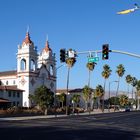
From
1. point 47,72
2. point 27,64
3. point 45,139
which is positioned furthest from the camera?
point 47,72

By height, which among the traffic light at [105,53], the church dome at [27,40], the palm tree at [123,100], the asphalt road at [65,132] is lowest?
the asphalt road at [65,132]

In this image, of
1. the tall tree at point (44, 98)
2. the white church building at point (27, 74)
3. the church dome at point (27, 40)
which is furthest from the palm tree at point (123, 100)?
the tall tree at point (44, 98)

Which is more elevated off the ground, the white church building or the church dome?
the church dome

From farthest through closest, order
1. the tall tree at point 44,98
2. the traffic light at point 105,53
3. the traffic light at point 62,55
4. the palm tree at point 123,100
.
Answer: the palm tree at point 123,100
the tall tree at point 44,98
the traffic light at point 62,55
the traffic light at point 105,53

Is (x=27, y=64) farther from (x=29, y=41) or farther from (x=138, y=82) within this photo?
(x=138, y=82)

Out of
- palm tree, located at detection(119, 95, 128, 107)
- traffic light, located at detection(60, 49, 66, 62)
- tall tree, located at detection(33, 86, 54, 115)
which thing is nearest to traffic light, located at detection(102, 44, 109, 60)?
traffic light, located at detection(60, 49, 66, 62)

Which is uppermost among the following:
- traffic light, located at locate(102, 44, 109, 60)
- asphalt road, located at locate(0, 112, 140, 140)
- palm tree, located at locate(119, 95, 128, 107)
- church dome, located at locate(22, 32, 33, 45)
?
church dome, located at locate(22, 32, 33, 45)

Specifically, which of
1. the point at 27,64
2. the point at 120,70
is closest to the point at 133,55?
the point at 27,64

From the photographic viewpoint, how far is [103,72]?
131 meters

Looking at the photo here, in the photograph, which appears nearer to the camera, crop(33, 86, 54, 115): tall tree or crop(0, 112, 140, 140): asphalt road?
crop(0, 112, 140, 140): asphalt road

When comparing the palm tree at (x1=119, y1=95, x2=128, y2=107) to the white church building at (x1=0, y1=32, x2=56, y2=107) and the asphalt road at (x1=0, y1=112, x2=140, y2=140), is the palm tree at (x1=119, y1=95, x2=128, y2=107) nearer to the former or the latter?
the white church building at (x1=0, y1=32, x2=56, y2=107)

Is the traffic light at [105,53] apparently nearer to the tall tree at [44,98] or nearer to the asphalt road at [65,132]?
the asphalt road at [65,132]

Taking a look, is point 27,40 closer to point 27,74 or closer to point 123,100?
point 27,74

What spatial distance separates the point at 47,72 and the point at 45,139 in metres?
102
